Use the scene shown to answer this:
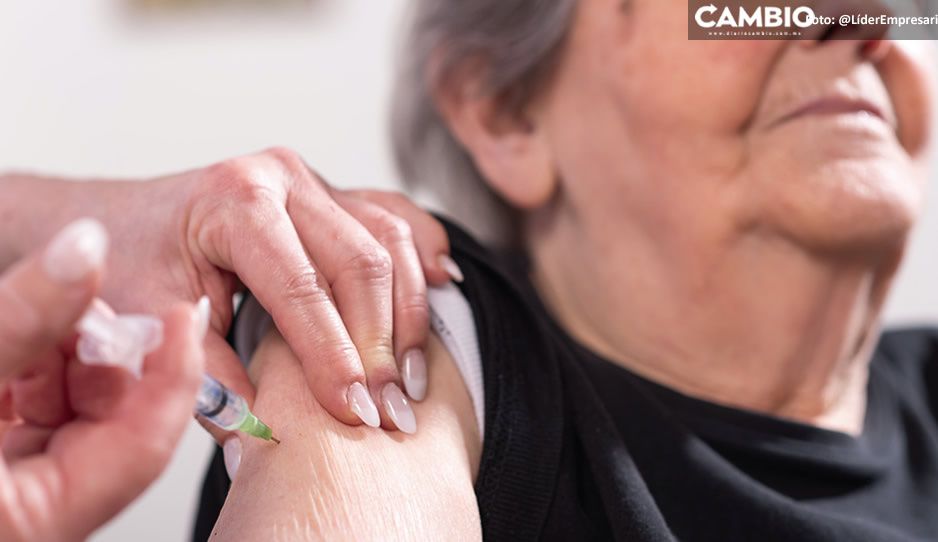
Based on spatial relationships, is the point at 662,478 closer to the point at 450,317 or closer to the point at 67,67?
the point at 450,317

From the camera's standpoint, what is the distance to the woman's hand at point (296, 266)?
2.59 feet

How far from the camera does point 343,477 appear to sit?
75cm

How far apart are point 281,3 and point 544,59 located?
114cm

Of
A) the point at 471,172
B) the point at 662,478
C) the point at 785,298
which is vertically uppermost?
the point at 471,172

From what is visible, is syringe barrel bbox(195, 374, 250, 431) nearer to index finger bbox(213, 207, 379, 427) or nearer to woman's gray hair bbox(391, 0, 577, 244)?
index finger bbox(213, 207, 379, 427)

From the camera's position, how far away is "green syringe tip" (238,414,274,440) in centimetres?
74

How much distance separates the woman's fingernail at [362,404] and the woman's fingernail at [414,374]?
64 millimetres

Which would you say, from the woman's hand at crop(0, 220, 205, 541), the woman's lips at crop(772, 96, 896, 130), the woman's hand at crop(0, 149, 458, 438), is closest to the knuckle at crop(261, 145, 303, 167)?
the woman's hand at crop(0, 149, 458, 438)

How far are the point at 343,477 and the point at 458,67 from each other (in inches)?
30.6

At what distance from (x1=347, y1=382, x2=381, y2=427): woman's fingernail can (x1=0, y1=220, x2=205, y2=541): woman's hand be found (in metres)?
0.22

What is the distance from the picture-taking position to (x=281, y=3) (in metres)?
2.18

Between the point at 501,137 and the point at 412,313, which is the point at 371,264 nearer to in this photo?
the point at 412,313

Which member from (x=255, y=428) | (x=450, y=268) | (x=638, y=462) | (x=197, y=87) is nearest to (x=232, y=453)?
(x=255, y=428)

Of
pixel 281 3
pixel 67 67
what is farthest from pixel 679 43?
pixel 67 67
